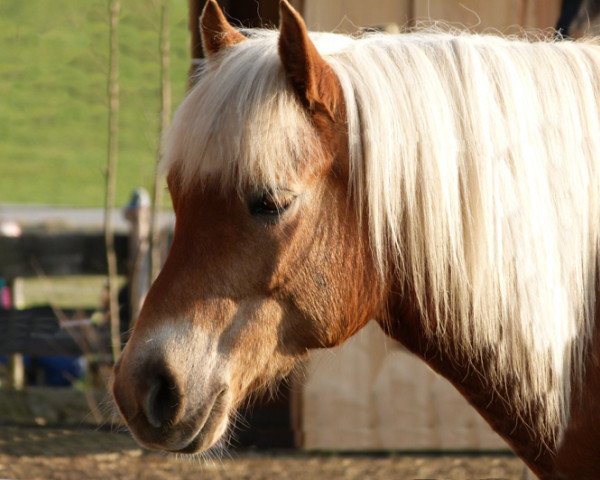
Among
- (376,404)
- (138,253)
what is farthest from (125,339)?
(376,404)

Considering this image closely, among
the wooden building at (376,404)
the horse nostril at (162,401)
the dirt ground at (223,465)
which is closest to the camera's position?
the horse nostril at (162,401)

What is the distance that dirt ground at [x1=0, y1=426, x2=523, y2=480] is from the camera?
18.7ft

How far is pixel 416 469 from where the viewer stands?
5840mm

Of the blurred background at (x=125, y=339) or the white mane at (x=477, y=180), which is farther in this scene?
the blurred background at (x=125, y=339)

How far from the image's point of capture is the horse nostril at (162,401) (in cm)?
222

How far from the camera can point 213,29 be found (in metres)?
2.67

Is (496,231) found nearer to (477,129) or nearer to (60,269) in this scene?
(477,129)

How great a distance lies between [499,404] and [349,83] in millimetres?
896

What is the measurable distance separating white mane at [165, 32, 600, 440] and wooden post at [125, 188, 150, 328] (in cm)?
499

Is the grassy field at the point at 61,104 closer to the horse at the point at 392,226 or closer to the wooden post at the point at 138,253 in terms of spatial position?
the wooden post at the point at 138,253

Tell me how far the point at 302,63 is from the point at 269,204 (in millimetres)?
353

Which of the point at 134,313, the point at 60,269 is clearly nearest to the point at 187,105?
the point at 134,313

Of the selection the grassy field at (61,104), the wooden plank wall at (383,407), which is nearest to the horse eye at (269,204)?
the wooden plank wall at (383,407)

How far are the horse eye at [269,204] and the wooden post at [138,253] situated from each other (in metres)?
4.98
